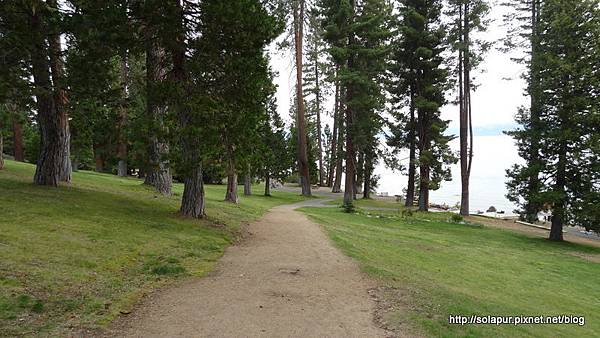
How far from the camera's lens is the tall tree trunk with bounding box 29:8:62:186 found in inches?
411

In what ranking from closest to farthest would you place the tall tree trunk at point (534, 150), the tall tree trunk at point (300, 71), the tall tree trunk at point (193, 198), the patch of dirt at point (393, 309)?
the patch of dirt at point (393, 309) < the tall tree trunk at point (193, 198) < the tall tree trunk at point (534, 150) < the tall tree trunk at point (300, 71)

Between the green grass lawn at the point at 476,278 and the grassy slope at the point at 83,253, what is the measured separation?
336cm

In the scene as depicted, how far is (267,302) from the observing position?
528 centimetres

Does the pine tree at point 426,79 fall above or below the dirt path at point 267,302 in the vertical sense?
above

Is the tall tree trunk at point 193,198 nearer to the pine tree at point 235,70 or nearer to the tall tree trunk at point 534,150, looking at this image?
the pine tree at point 235,70

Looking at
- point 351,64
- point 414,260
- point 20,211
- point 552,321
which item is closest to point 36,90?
point 20,211

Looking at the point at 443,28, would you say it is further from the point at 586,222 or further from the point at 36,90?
the point at 36,90

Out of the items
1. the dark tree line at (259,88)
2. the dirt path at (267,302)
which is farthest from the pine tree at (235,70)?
the dirt path at (267,302)

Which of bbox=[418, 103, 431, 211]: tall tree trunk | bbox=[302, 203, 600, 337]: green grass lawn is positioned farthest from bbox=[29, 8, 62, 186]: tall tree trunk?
bbox=[418, 103, 431, 211]: tall tree trunk

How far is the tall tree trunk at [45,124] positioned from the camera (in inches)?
411

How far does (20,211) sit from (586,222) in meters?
18.7

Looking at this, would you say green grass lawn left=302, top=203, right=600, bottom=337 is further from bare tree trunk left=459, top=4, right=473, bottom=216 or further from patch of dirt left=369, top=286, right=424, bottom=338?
bare tree trunk left=459, top=4, right=473, bottom=216

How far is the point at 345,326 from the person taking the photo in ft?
15.2

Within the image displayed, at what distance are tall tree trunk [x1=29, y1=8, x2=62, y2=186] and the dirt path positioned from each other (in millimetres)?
7017
